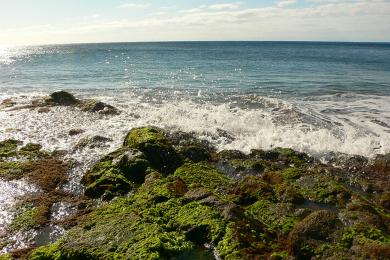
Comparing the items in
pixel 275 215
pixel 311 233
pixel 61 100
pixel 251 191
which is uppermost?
pixel 61 100

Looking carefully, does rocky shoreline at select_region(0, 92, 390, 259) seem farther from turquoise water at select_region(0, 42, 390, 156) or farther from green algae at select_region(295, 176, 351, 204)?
turquoise water at select_region(0, 42, 390, 156)

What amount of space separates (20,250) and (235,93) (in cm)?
3420

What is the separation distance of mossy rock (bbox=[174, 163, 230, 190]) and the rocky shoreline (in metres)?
0.06

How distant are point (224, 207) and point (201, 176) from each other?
186 inches

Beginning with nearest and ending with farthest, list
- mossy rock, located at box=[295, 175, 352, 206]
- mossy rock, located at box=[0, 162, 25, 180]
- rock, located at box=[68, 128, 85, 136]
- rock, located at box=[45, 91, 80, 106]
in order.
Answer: mossy rock, located at box=[295, 175, 352, 206] < mossy rock, located at box=[0, 162, 25, 180] < rock, located at box=[68, 128, 85, 136] < rock, located at box=[45, 91, 80, 106]

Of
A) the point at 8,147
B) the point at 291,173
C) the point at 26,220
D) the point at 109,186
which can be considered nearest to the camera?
the point at 26,220

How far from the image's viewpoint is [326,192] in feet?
51.1

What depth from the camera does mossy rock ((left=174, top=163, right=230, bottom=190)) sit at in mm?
16859

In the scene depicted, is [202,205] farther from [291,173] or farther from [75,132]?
[75,132]

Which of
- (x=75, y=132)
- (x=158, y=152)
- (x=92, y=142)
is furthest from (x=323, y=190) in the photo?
(x=75, y=132)

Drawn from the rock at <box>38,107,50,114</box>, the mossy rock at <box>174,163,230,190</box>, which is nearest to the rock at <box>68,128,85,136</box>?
the rock at <box>38,107,50,114</box>

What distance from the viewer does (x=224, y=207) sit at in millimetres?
12930

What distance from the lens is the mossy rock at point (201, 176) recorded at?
55.3 feet

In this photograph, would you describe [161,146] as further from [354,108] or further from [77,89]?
[77,89]
